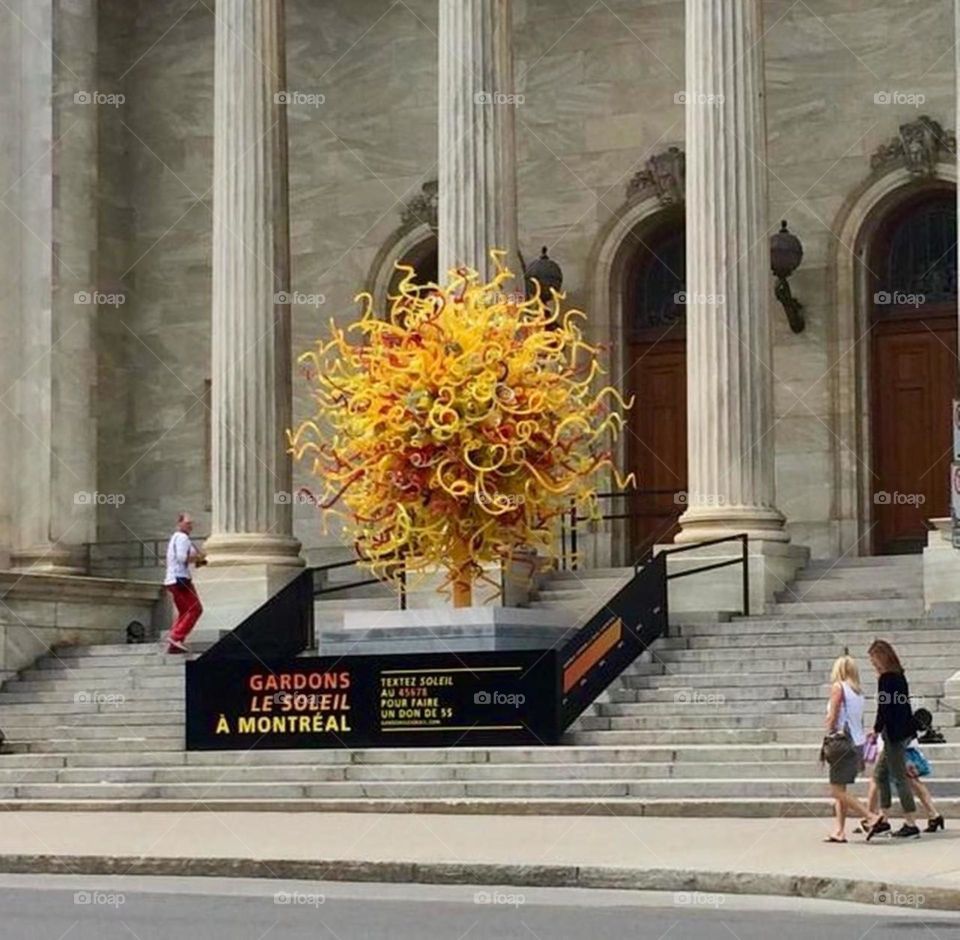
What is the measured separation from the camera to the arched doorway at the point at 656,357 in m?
35.2

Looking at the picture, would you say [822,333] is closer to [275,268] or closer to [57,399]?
[275,268]

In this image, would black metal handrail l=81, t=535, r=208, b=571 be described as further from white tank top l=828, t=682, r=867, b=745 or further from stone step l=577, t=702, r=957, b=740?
white tank top l=828, t=682, r=867, b=745

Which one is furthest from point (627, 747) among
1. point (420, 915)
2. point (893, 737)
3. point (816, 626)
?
point (420, 915)

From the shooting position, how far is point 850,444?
3344cm

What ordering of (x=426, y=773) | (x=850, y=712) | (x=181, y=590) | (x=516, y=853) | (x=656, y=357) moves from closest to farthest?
(x=516, y=853) < (x=850, y=712) < (x=426, y=773) < (x=181, y=590) < (x=656, y=357)

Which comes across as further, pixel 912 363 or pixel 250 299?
pixel 912 363

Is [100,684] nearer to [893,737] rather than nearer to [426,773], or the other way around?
[426,773]

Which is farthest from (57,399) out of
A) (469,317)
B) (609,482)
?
(469,317)

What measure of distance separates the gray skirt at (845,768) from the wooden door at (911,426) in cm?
1381

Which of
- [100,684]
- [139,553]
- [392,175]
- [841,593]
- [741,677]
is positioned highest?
[392,175]

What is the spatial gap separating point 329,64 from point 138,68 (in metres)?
3.01

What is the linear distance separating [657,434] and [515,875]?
1778cm

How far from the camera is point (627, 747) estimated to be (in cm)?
2383

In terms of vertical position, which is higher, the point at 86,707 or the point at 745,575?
the point at 745,575
